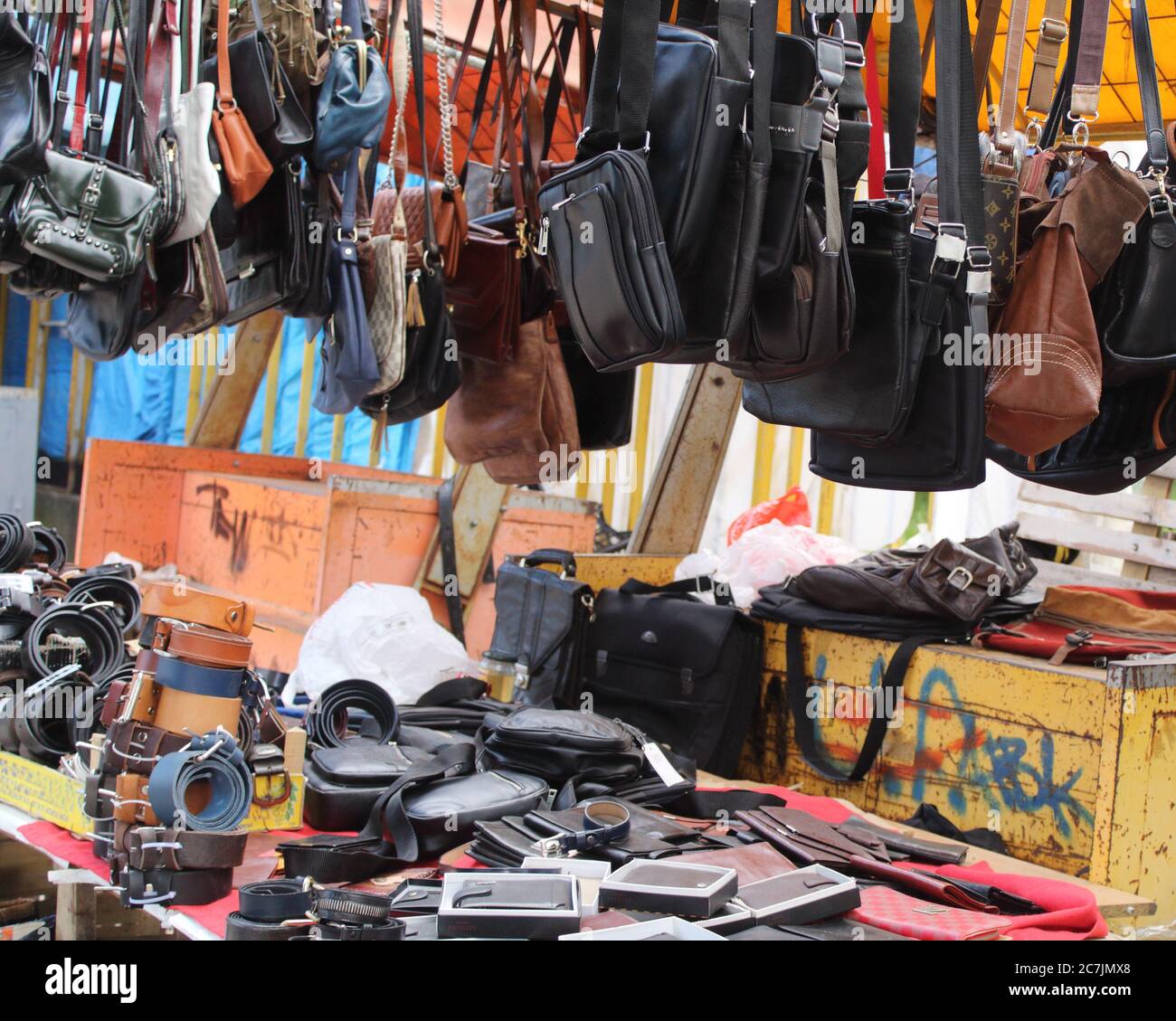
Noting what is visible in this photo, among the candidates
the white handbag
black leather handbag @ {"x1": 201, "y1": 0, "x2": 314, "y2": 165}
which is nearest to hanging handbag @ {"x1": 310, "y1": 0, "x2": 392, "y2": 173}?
black leather handbag @ {"x1": 201, "y1": 0, "x2": 314, "y2": 165}

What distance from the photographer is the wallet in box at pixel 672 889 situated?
6.72 ft

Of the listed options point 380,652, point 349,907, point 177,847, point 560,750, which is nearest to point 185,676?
point 177,847

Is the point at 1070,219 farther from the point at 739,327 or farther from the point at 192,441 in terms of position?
the point at 192,441

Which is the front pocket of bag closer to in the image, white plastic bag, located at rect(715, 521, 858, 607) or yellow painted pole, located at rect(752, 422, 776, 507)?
white plastic bag, located at rect(715, 521, 858, 607)

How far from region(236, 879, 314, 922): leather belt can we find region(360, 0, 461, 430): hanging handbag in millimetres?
1459

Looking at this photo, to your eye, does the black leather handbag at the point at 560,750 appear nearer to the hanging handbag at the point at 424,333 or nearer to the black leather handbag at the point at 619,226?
the hanging handbag at the point at 424,333

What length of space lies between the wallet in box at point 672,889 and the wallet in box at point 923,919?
28 centimetres

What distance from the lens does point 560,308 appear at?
3.47 m

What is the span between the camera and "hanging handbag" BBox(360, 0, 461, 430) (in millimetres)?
3131

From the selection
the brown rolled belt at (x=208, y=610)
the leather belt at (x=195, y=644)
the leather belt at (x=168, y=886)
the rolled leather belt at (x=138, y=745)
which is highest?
the brown rolled belt at (x=208, y=610)

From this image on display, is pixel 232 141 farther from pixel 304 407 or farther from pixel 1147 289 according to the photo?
pixel 304 407

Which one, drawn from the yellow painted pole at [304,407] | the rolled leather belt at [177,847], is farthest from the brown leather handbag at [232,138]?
the yellow painted pole at [304,407]
